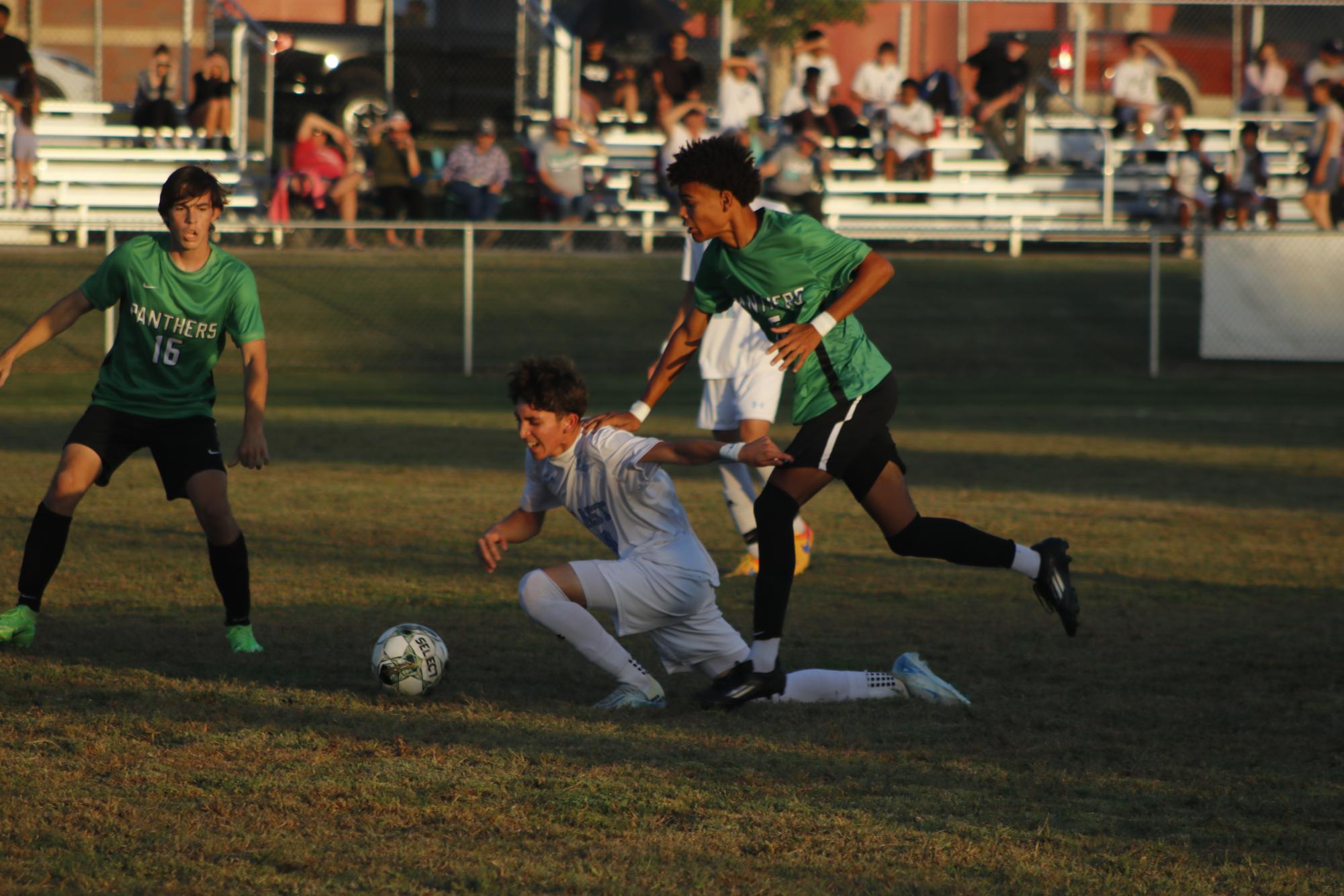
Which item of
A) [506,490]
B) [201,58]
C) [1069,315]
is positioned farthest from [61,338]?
[1069,315]

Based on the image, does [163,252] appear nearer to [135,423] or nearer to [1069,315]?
[135,423]

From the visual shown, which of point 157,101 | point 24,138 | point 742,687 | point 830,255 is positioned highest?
point 157,101

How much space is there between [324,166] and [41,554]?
55.0 feet

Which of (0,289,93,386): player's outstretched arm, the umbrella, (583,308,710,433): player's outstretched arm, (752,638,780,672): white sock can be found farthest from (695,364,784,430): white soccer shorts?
the umbrella

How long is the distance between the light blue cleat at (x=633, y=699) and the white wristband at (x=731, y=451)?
0.92 m

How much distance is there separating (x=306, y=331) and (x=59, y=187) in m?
4.86

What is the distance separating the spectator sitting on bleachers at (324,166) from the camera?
71.8 ft

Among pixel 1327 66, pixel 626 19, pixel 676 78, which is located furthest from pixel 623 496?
pixel 1327 66

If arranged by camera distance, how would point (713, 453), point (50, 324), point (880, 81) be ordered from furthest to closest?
point (880, 81)
point (50, 324)
point (713, 453)

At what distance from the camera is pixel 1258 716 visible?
5555 mm

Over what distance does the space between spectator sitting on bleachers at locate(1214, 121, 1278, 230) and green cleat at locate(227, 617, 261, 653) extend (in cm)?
2063

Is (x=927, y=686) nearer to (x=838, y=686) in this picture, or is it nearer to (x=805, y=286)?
(x=838, y=686)

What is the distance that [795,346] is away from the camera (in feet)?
17.6

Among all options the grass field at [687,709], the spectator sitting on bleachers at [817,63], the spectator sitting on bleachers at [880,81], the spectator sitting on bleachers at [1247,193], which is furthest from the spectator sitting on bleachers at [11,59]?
the spectator sitting on bleachers at [1247,193]
